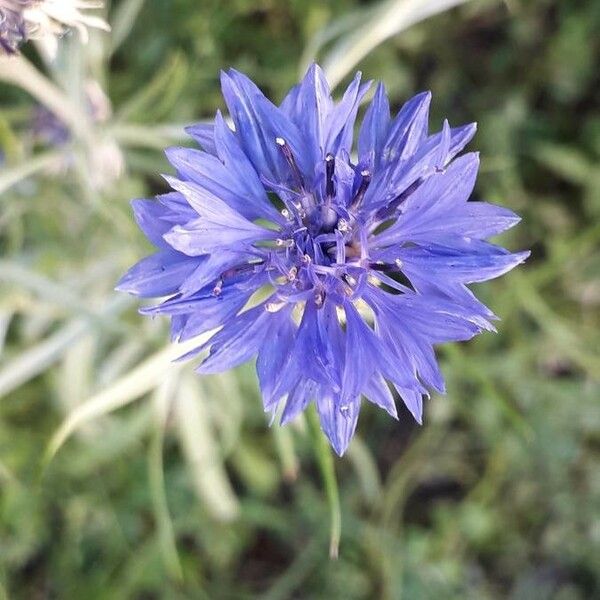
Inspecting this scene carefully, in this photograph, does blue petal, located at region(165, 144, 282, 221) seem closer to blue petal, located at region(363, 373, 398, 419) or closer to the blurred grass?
blue petal, located at region(363, 373, 398, 419)

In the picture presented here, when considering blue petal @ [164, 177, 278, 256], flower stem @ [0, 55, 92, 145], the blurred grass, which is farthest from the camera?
the blurred grass

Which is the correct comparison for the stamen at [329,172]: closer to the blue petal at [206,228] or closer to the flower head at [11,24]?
the blue petal at [206,228]

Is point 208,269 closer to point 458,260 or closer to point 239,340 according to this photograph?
point 239,340

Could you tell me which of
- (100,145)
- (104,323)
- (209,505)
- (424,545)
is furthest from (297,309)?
(424,545)

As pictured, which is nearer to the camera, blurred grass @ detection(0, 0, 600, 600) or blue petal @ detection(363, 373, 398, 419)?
blue petal @ detection(363, 373, 398, 419)

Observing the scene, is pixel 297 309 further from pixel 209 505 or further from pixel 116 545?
pixel 116 545

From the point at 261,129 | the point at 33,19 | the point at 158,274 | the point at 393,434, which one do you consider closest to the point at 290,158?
the point at 261,129

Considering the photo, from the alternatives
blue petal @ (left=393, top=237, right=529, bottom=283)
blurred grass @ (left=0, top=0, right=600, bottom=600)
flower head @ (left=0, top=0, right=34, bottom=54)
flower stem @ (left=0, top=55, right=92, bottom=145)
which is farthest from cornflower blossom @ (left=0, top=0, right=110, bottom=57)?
blurred grass @ (left=0, top=0, right=600, bottom=600)
